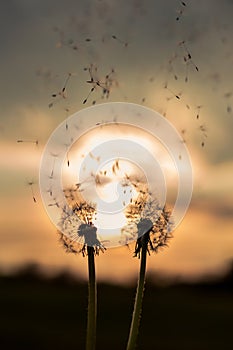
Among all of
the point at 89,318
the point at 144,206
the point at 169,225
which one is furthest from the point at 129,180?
the point at 89,318

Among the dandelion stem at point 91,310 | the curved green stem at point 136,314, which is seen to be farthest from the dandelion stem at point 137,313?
the dandelion stem at point 91,310

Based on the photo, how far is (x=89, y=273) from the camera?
5.43 metres

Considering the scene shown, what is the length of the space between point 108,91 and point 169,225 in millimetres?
1821

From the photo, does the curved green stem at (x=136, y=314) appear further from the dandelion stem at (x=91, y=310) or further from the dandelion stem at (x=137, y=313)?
the dandelion stem at (x=91, y=310)

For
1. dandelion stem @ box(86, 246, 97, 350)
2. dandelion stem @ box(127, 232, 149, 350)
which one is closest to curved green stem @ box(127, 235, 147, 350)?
dandelion stem @ box(127, 232, 149, 350)

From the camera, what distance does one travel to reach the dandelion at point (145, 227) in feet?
17.8

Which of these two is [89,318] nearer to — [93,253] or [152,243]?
[93,253]

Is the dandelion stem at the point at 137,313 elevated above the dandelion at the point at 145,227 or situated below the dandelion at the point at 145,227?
below

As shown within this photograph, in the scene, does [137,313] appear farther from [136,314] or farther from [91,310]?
[91,310]

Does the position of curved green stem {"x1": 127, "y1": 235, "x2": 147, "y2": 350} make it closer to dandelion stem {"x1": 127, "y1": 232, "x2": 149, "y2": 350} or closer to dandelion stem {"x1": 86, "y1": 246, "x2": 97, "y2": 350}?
dandelion stem {"x1": 127, "y1": 232, "x2": 149, "y2": 350}

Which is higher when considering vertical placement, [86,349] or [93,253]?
[93,253]

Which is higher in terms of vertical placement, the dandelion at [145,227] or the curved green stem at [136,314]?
the dandelion at [145,227]

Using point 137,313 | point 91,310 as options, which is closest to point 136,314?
point 137,313

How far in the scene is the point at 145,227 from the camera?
5586 millimetres
